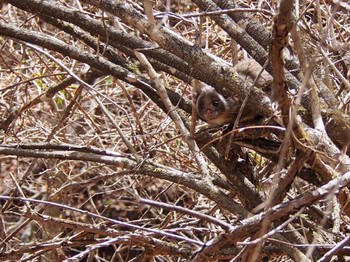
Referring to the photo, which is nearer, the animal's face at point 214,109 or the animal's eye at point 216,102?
the animal's face at point 214,109

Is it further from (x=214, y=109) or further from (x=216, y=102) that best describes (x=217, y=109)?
(x=216, y=102)

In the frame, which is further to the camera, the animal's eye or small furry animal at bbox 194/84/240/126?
the animal's eye

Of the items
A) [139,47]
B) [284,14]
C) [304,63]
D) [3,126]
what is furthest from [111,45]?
[284,14]

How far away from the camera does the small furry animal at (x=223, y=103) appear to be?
12.9 feet

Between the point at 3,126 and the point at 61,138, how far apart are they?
1.31 meters

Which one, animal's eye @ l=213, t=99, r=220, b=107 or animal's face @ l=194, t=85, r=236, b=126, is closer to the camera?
animal's face @ l=194, t=85, r=236, b=126

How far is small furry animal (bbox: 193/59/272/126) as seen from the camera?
3.94 metres

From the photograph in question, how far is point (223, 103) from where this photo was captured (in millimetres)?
4047

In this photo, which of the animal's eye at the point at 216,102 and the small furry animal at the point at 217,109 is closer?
the small furry animal at the point at 217,109

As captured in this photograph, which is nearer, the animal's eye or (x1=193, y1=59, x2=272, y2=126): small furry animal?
(x1=193, y1=59, x2=272, y2=126): small furry animal

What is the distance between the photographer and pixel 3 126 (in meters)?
4.19

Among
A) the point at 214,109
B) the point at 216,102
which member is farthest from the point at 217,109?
the point at 216,102

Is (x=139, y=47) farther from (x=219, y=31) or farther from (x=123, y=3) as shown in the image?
(x=219, y=31)

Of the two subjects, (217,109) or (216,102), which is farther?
(216,102)
